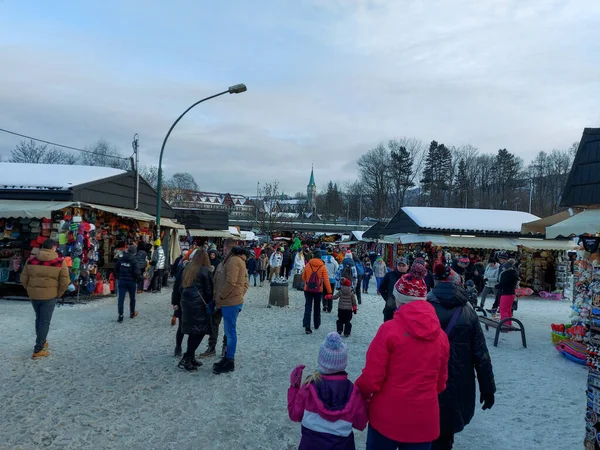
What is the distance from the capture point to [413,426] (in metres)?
2.62

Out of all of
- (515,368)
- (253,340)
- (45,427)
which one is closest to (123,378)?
(45,427)

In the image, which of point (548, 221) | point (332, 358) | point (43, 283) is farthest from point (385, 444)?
point (548, 221)

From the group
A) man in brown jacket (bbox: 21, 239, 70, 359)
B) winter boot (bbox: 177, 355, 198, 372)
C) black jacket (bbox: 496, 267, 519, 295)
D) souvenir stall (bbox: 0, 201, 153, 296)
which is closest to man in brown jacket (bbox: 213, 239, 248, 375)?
winter boot (bbox: 177, 355, 198, 372)

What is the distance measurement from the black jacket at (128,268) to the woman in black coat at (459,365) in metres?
7.31

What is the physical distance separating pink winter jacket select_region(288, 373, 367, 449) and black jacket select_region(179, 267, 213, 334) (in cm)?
347

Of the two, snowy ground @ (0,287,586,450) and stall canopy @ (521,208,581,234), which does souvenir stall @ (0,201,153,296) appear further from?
stall canopy @ (521,208,581,234)

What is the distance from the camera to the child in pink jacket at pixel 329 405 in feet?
8.54

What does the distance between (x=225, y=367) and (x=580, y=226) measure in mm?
6073

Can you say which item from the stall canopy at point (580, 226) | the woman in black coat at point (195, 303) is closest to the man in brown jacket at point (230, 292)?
the woman in black coat at point (195, 303)

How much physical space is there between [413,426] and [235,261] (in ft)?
12.4

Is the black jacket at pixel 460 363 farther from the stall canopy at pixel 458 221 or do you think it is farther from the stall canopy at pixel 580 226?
the stall canopy at pixel 458 221

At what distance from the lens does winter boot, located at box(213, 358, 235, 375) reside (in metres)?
6.01

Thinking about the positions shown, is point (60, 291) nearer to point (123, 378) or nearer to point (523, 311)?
point (123, 378)

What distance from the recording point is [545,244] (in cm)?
1911
